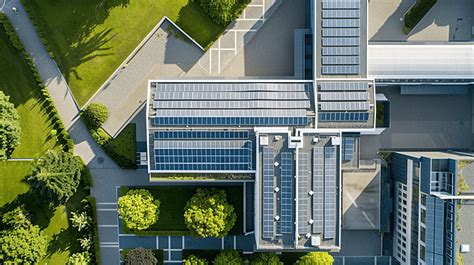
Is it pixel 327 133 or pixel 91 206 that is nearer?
pixel 327 133

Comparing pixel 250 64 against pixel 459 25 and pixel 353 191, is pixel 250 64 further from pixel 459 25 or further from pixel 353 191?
pixel 459 25

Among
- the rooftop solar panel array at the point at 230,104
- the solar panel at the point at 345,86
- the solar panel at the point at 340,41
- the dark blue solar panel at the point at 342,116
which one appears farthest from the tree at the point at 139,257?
the solar panel at the point at 340,41

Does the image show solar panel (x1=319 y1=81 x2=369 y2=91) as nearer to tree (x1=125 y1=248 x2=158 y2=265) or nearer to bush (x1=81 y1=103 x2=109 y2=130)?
bush (x1=81 y1=103 x2=109 y2=130)

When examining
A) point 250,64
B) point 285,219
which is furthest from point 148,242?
point 250,64

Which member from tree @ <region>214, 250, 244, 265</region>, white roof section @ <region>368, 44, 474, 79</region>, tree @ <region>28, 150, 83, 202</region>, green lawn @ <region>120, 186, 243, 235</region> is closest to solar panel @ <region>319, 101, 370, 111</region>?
white roof section @ <region>368, 44, 474, 79</region>

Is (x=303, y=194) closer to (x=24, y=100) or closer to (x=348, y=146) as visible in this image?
(x=348, y=146)

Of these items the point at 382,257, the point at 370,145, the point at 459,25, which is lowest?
the point at 382,257

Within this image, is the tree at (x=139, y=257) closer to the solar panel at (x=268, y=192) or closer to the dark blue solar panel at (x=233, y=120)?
the solar panel at (x=268, y=192)
